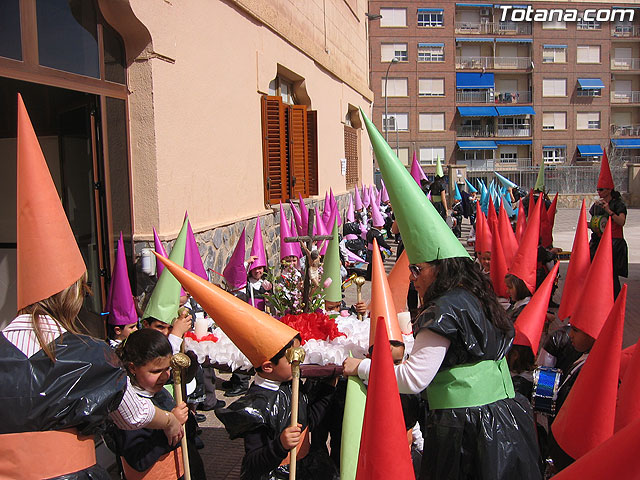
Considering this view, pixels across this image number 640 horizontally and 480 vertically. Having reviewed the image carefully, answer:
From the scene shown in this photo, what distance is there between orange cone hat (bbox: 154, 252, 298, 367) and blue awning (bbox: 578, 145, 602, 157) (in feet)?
164

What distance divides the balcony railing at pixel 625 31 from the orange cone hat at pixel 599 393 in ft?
175

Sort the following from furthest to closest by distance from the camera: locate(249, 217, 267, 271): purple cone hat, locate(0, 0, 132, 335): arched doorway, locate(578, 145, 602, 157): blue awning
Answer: locate(578, 145, 602, 157): blue awning → locate(249, 217, 267, 271): purple cone hat → locate(0, 0, 132, 335): arched doorway

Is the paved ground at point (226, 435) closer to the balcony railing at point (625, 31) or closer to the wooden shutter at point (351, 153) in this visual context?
the wooden shutter at point (351, 153)

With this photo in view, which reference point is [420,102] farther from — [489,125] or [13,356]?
[13,356]

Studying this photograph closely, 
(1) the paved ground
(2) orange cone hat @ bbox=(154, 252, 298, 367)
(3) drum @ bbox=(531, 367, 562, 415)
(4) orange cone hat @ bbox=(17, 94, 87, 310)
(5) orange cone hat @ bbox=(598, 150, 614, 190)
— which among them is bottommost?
(1) the paved ground

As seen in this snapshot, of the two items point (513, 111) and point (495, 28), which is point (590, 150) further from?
point (495, 28)

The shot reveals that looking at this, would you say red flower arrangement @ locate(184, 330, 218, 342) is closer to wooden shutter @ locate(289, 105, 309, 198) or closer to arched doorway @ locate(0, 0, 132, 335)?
arched doorway @ locate(0, 0, 132, 335)

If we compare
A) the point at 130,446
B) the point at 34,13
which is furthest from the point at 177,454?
the point at 34,13

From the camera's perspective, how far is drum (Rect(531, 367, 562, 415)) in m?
3.41

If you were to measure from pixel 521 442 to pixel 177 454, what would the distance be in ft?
5.70

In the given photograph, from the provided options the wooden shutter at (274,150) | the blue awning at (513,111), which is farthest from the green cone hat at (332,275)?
the blue awning at (513,111)

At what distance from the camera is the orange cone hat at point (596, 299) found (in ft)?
11.5

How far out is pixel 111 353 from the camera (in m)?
2.32

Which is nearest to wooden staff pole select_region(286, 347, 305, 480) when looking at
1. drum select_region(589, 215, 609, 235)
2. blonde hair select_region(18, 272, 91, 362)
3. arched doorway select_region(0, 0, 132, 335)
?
blonde hair select_region(18, 272, 91, 362)
